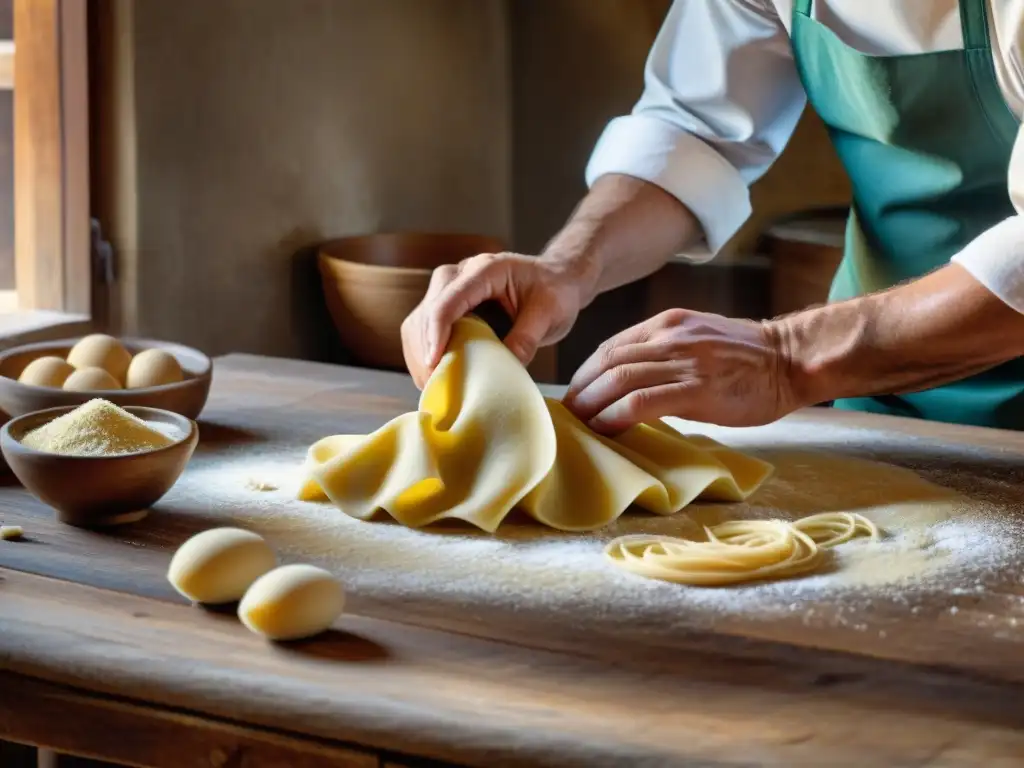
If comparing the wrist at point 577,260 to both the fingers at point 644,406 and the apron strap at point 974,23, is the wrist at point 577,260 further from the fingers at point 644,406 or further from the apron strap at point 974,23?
the apron strap at point 974,23

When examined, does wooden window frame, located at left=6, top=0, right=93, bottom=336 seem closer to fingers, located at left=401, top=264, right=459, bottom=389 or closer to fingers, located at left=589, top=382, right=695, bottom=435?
fingers, located at left=401, top=264, right=459, bottom=389

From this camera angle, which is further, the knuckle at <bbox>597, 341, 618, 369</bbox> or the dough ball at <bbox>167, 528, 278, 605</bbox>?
the knuckle at <bbox>597, 341, 618, 369</bbox>

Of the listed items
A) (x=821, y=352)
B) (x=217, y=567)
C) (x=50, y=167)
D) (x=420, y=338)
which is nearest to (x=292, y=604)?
(x=217, y=567)

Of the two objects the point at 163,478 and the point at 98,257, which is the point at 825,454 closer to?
the point at 163,478

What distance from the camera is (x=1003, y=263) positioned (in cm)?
135

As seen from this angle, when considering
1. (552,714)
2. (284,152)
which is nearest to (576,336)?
(284,152)

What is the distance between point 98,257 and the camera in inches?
96.3

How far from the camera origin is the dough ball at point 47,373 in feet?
4.96

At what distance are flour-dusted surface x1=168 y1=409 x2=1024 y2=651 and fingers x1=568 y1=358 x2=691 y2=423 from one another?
0.53 ft

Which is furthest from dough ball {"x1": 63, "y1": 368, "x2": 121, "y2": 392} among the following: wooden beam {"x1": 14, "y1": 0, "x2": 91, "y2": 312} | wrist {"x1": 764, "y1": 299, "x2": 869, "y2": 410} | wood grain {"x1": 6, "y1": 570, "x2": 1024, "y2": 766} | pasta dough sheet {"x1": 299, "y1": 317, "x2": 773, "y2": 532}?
wooden beam {"x1": 14, "y1": 0, "x2": 91, "y2": 312}

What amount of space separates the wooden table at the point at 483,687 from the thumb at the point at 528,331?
0.61 m

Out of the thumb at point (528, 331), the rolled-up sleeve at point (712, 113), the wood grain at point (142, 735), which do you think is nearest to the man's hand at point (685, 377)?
the thumb at point (528, 331)

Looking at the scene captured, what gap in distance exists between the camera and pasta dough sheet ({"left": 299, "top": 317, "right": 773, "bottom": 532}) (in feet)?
4.22

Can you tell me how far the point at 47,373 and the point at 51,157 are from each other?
0.94m
